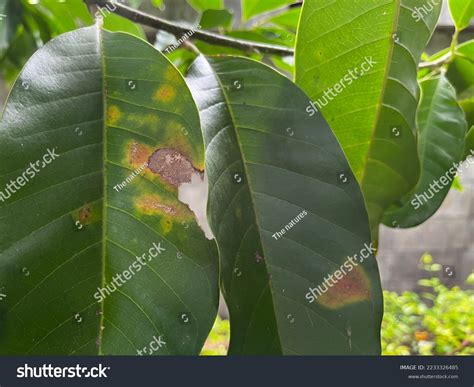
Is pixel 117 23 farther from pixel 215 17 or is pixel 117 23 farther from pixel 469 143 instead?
pixel 469 143

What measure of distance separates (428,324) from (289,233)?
202cm

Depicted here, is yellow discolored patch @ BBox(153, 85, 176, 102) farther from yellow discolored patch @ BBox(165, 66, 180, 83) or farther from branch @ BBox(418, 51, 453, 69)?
branch @ BBox(418, 51, 453, 69)

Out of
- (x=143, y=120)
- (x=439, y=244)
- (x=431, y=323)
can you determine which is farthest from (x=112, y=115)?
(x=439, y=244)

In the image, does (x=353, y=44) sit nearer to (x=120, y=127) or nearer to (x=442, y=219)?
(x=120, y=127)

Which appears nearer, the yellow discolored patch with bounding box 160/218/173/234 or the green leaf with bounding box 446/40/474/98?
the yellow discolored patch with bounding box 160/218/173/234

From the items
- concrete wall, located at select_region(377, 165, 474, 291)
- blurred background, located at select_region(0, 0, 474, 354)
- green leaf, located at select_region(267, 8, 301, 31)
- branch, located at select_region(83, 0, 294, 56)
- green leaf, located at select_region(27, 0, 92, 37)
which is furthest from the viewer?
concrete wall, located at select_region(377, 165, 474, 291)

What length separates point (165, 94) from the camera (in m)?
0.35

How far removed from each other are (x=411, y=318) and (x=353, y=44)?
206 centimetres

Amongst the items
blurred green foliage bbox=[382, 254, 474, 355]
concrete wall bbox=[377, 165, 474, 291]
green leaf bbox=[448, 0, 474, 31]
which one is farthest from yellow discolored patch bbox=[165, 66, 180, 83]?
concrete wall bbox=[377, 165, 474, 291]

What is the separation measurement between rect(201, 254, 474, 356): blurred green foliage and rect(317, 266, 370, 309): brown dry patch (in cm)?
158

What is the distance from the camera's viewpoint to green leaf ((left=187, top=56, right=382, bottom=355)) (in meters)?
0.35

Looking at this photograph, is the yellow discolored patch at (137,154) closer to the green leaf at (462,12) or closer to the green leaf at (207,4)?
the green leaf at (462,12)

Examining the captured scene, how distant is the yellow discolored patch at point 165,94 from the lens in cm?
35

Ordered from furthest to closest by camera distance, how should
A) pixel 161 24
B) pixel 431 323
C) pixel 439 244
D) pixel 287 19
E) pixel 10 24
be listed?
pixel 439 244 → pixel 431 323 → pixel 287 19 → pixel 10 24 → pixel 161 24
